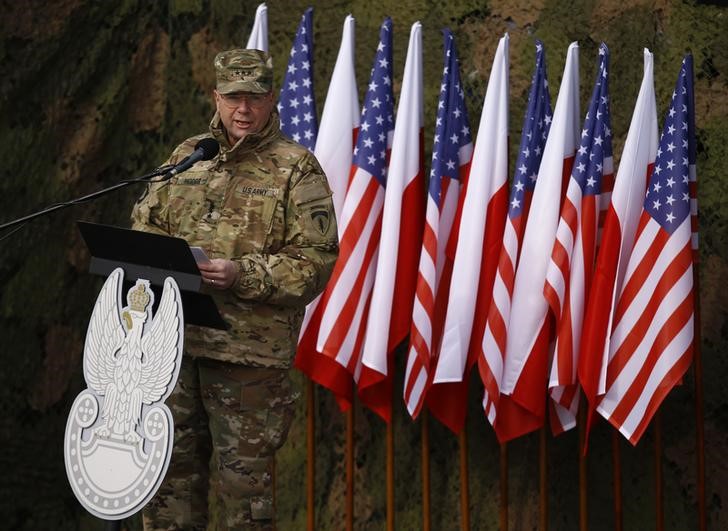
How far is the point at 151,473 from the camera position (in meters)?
2.62

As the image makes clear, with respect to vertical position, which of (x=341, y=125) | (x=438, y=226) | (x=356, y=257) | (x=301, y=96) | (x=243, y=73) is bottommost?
(x=356, y=257)

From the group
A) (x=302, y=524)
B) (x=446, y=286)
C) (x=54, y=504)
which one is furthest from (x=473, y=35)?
(x=54, y=504)

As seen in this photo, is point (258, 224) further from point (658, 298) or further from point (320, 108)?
point (320, 108)

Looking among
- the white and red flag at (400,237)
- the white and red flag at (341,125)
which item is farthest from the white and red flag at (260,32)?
the white and red flag at (400,237)

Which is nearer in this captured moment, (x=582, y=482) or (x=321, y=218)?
(x=321, y=218)

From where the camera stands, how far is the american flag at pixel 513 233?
13.2 ft

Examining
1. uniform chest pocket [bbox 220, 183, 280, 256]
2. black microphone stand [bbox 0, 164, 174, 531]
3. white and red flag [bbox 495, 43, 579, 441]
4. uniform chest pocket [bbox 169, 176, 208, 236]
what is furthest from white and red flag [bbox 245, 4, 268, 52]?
black microphone stand [bbox 0, 164, 174, 531]

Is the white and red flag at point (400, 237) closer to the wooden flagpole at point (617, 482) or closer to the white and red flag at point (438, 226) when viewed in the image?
the white and red flag at point (438, 226)

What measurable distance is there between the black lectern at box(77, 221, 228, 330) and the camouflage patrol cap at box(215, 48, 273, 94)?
0.49 meters

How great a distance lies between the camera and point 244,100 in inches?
120

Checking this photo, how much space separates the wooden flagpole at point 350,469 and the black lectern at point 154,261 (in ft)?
5.75

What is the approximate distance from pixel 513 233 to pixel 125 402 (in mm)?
1698

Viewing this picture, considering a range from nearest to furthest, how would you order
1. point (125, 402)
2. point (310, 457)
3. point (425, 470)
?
point (125, 402), point (425, 470), point (310, 457)

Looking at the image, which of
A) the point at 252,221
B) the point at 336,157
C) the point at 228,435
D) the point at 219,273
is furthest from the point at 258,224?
the point at 336,157
